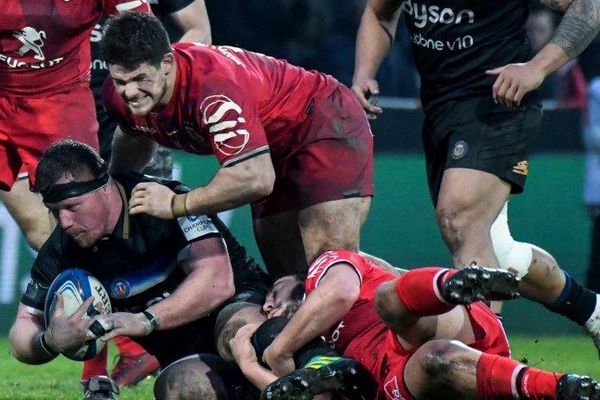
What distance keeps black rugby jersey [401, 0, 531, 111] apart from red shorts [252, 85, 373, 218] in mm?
684

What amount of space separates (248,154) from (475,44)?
1640mm

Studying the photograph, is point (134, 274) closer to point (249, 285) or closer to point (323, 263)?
point (249, 285)

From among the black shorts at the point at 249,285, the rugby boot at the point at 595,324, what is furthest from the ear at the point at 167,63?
the rugby boot at the point at 595,324

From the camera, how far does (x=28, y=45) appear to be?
7.39 meters

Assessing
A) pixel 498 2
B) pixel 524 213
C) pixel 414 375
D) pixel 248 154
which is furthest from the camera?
pixel 524 213

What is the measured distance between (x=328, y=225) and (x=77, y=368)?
2.58 m

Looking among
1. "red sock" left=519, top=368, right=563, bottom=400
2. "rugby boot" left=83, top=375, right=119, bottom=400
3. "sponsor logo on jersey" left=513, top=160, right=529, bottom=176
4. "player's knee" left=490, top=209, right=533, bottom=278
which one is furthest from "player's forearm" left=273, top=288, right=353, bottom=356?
"player's knee" left=490, top=209, right=533, bottom=278

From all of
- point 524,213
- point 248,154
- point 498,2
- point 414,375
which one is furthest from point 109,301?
point 524,213

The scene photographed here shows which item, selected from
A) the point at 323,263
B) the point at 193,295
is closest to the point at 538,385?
the point at 323,263

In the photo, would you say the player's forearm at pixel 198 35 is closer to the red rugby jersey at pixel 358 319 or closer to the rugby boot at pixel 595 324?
the red rugby jersey at pixel 358 319

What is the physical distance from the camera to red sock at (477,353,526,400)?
205 inches

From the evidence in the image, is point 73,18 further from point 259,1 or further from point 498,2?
point 259,1

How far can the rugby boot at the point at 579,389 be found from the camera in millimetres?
5023

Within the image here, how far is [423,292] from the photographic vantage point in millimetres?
5195
